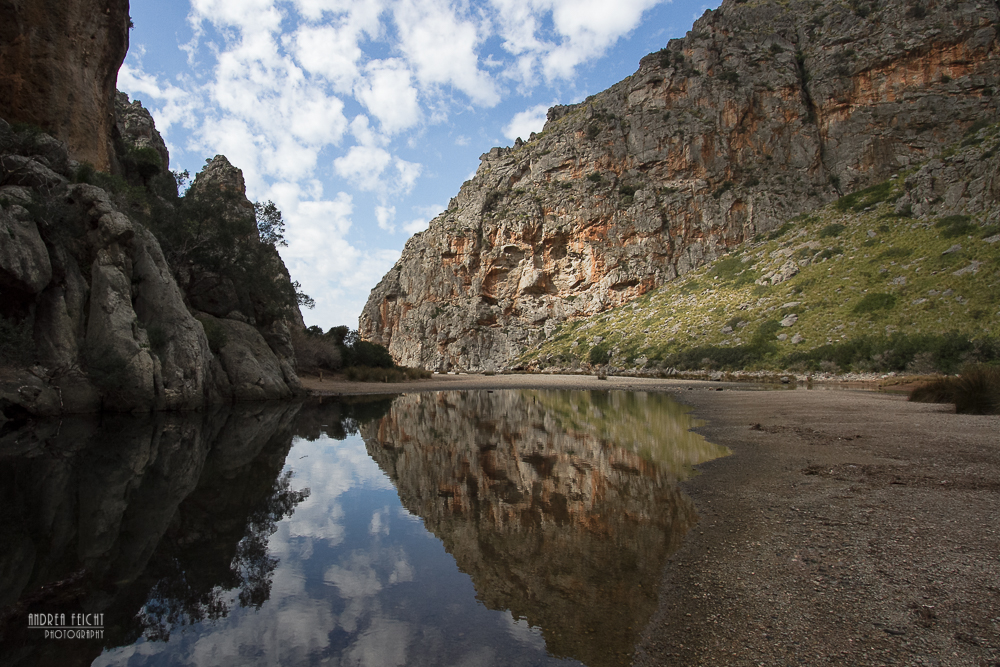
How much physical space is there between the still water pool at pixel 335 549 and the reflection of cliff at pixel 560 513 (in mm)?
29

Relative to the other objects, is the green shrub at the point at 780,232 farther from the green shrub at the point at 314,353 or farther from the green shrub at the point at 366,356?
the green shrub at the point at 314,353

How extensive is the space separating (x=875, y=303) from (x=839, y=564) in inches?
1556

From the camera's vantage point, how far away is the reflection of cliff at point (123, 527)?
12.7ft

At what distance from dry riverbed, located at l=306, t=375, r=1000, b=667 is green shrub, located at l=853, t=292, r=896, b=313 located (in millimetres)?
31539

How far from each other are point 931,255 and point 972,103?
28.6 m

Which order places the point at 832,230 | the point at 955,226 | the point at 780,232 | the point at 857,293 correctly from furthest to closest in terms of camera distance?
the point at 780,232 < the point at 832,230 < the point at 857,293 < the point at 955,226

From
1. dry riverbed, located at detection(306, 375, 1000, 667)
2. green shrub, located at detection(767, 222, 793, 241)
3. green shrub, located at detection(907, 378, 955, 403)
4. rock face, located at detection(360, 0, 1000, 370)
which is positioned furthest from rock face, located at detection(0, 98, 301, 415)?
rock face, located at detection(360, 0, 1000, 370)

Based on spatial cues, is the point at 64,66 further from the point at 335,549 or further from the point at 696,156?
the point at 696,156

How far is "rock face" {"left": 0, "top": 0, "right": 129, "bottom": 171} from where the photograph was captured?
19.1 meters

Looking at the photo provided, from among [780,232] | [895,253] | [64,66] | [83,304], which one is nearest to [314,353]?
[64,66]

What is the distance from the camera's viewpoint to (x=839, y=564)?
4.24m

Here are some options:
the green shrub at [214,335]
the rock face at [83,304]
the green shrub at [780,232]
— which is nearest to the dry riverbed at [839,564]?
the rock face at [83,304]

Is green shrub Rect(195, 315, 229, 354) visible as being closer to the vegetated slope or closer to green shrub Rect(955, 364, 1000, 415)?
green shrub Rect(955, 364, 1000, 415)

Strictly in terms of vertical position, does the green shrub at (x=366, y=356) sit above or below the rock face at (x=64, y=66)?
below
